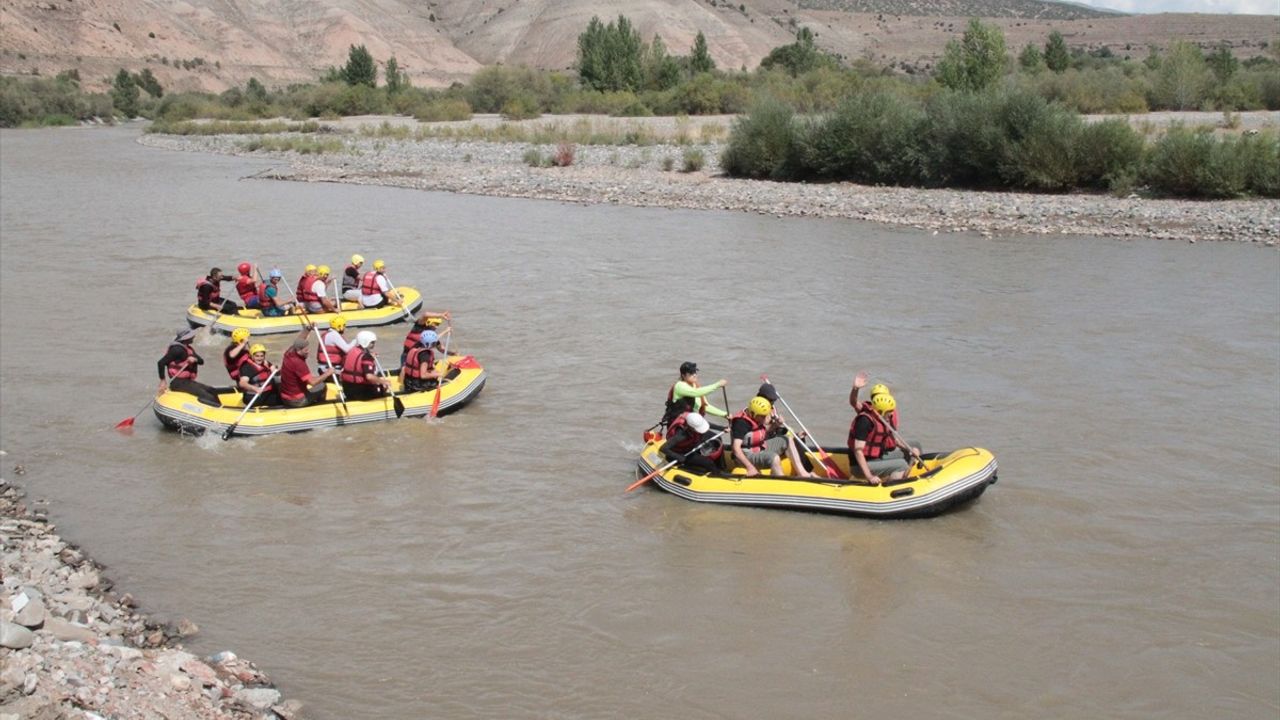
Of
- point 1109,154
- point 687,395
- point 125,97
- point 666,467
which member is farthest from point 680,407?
point 125,97

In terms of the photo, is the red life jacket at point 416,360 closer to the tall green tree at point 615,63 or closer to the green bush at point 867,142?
the green bush at point 867,142

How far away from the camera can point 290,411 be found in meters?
10.8

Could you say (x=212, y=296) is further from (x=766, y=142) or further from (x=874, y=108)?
(x=874, y=108)

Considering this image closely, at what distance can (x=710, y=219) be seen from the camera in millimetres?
24516

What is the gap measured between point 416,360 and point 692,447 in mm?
3401

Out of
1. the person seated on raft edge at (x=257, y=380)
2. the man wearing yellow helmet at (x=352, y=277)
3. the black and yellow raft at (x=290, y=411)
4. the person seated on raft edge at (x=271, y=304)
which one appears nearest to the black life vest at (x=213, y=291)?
the person seated on raft edge at (x=271, y=304)

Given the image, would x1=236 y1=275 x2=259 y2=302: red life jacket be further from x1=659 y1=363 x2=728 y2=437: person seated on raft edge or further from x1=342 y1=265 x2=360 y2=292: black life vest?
x1=659 y1=363 x2=728 y2=437: person seated on raft edge

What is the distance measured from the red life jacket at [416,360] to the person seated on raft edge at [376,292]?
14.1 feet

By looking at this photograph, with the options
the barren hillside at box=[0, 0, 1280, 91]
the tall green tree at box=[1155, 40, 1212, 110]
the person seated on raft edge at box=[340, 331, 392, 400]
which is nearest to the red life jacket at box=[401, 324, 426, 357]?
the person seated on raft edge at box=[340, 331, 392, 400]

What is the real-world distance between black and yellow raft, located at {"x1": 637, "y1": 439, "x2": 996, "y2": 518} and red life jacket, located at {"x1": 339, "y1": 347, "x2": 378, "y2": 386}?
11.4ft

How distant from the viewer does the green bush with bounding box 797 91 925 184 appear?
26969 millimetres

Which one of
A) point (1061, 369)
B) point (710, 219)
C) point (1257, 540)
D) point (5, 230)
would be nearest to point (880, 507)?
point (1257, 540)

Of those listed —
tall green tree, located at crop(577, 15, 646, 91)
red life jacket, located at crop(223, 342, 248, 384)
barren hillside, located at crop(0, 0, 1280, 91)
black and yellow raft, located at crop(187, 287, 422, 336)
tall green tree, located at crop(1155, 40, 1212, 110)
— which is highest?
barren hillside, located at crop(0, 0, 1280, 91)

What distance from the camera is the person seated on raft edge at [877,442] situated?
8984 millimetres
